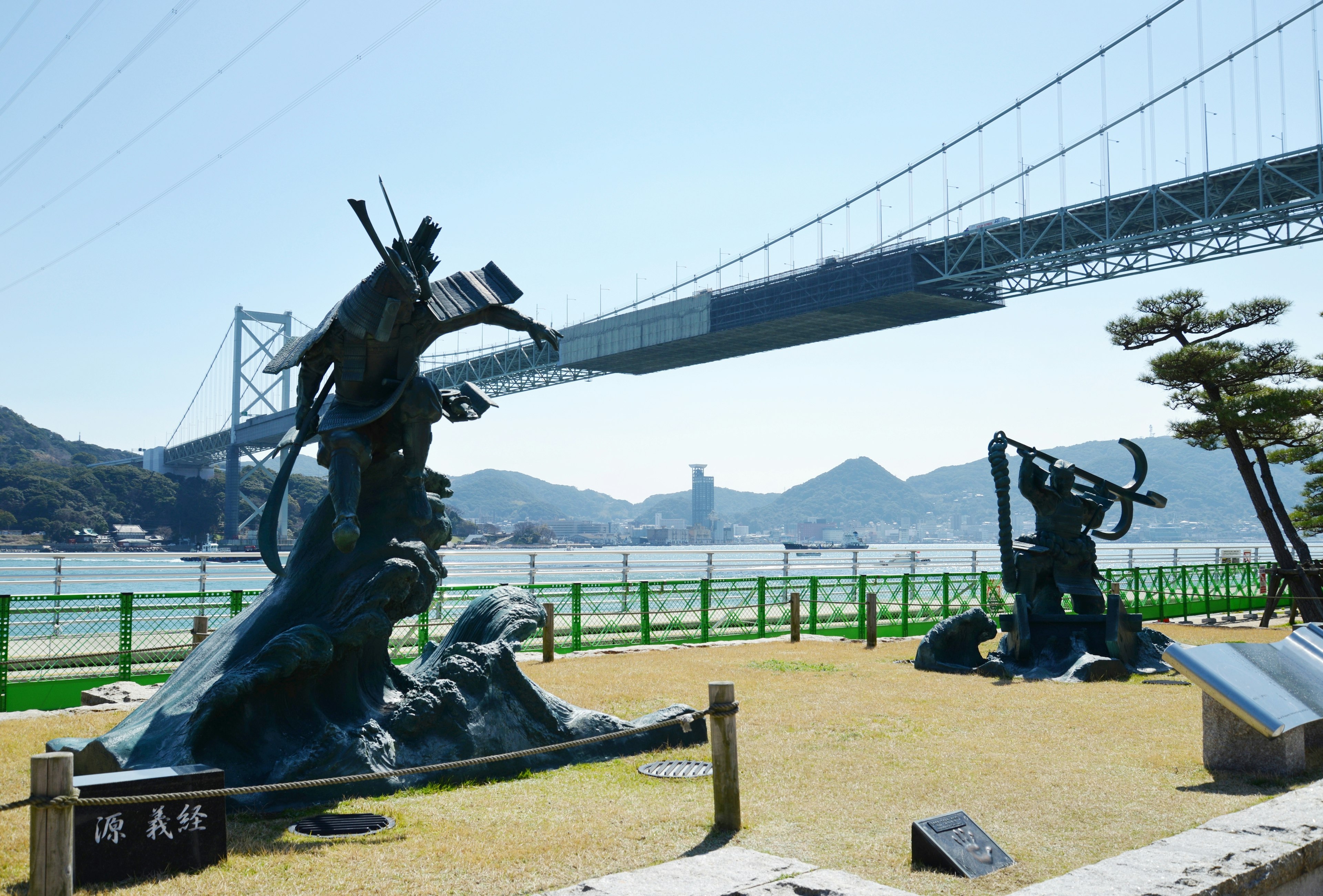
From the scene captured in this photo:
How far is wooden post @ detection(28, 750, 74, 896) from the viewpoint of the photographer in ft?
10.9

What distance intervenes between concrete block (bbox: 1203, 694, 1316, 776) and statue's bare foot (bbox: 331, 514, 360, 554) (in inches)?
196

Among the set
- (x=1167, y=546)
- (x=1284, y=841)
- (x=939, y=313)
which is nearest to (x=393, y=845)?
(x=1284, y=841)

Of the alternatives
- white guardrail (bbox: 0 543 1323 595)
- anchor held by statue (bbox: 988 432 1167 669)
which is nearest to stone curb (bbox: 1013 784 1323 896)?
white guardrail (bbox: 0 543 1323 595)

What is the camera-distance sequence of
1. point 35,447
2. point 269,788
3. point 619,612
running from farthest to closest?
1. point 35,447
2. point 619,612
3. point 269,788

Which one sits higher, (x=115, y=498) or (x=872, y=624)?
(x=115, y=498)

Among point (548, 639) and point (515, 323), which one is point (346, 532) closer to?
point (515, 323)

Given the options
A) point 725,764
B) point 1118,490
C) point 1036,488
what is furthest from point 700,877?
point 1118,490

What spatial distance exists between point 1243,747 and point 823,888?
11.5 ft

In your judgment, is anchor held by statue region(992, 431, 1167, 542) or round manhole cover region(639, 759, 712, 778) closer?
round manhole cover region(639, 759, 712, 778)

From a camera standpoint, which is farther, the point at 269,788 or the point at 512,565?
the point at 512,565

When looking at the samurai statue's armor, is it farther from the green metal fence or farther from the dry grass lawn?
the green metal fence

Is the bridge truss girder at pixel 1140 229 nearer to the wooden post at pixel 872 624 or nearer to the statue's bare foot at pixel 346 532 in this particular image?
the wooden post at pixel 872 624

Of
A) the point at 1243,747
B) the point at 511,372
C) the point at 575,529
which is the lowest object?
the point at 1243,747

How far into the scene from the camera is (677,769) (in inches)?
244
